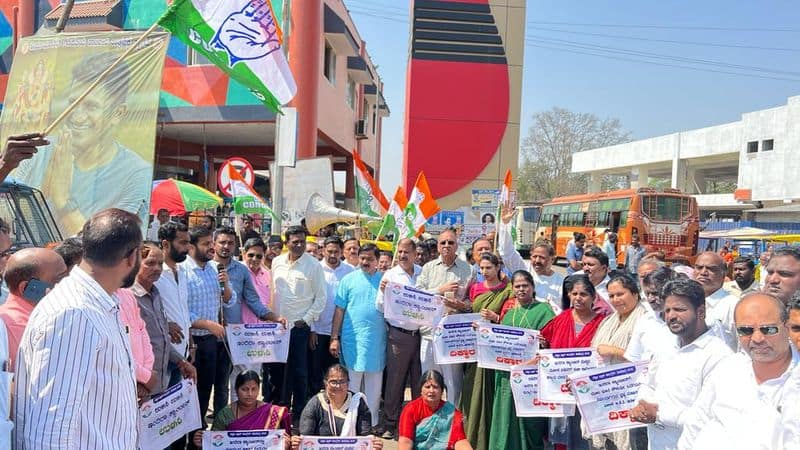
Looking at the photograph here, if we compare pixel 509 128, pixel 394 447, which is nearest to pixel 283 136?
pixel 394 447

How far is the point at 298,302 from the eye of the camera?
6.13 m

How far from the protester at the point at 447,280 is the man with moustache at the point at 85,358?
3977mm

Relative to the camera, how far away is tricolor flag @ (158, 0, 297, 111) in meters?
5.95

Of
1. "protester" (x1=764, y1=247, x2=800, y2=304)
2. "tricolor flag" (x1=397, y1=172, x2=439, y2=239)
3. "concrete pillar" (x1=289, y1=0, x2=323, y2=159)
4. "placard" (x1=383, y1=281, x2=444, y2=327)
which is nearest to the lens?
"protester" (x1=764, y1=247, x2=800, y2=304)

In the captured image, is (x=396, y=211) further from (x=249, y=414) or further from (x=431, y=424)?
(x=249, y=414)

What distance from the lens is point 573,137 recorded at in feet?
190

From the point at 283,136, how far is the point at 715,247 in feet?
82.6

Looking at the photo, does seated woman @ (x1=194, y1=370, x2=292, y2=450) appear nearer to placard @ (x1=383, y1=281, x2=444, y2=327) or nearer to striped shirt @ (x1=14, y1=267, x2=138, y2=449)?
placard @ (x1=383, y1=281, x2=444, y2=327)

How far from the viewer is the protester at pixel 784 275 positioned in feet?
12.7

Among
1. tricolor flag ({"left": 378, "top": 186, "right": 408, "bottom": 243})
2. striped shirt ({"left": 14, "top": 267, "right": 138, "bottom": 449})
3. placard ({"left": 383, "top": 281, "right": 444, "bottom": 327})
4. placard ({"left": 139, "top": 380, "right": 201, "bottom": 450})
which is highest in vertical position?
tricolor flag ({"left": 378, "top": 186, "right": 408, "bottom": 243})

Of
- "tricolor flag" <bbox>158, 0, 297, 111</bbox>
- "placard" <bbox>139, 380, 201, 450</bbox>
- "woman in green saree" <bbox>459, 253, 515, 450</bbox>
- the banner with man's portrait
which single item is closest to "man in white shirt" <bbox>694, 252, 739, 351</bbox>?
"woman in green saree" <bbox>459, 253, 515, 450</bbox>

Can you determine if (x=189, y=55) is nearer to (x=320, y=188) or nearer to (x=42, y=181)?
(x=320, y=188)

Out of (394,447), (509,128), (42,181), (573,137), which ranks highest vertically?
(573,137)

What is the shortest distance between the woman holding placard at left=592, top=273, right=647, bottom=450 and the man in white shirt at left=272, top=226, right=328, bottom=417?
9.44ft
